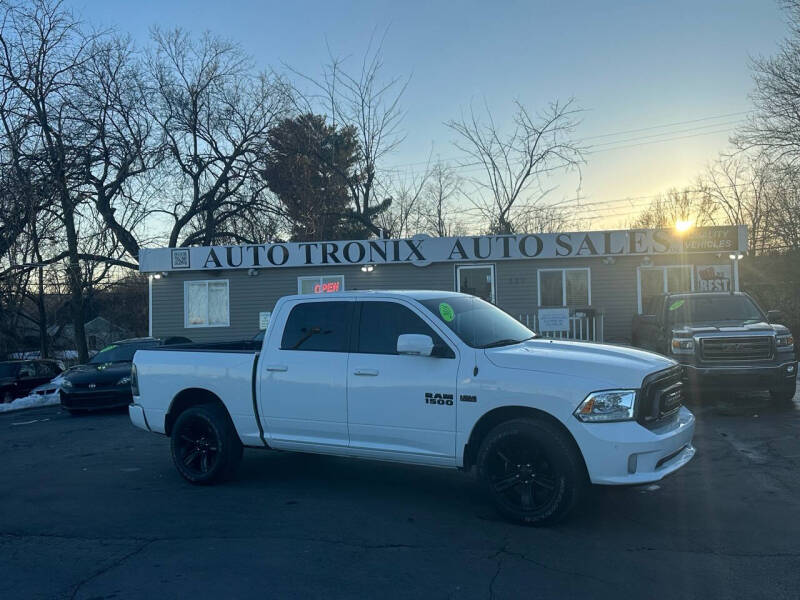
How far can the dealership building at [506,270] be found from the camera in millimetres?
17922

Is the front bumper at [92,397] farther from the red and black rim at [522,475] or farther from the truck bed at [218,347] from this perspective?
the red and black rim at [522,475]

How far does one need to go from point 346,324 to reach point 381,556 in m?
2.29

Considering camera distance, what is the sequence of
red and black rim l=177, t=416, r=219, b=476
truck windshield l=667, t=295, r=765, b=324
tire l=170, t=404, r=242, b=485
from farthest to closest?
truck windshield l=667, t=295, r=765, b=324, red and black rim l=177, t=416, r=219, b=476, tire l=170, t=404, r=242, b=485

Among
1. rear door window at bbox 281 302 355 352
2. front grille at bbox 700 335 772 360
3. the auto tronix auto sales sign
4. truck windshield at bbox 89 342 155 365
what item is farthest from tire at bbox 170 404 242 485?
the auto tronix auto sales sign

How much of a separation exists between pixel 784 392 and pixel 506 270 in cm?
869

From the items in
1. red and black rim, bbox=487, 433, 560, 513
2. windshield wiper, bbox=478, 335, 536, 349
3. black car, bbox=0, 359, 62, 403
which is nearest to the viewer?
red and black rim, bbox=487, 433, 560, 513

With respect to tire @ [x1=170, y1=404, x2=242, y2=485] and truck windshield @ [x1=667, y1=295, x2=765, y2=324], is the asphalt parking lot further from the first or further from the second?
truck windshield @ [x1=667, y1=295, x2=765, y2=324]

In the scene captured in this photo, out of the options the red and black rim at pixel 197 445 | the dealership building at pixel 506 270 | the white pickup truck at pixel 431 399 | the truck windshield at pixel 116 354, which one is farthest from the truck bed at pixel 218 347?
the dealership building at pixel 506 270

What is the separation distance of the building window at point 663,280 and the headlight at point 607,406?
1385 centimetres

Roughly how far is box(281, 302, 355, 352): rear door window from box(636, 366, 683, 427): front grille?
263 cm

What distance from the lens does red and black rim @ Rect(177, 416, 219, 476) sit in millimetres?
7012

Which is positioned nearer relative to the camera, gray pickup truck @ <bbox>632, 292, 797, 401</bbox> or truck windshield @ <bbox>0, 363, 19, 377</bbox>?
gray pickup truck @ <bbox>632, 292, 797, 401</bbox>

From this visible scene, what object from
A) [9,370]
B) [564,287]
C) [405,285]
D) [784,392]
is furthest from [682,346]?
[9,370]

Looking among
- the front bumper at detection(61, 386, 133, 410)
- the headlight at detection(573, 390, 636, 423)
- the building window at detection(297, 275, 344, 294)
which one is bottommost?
the front bumper at detection(61, 386, 133, 410)
